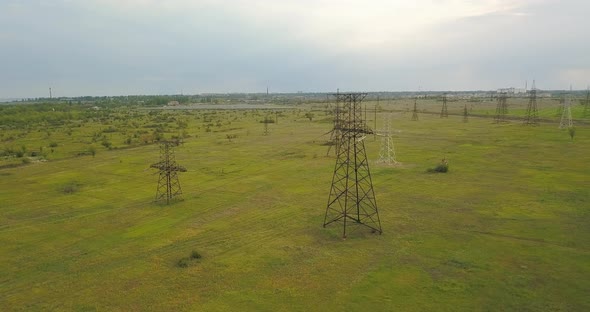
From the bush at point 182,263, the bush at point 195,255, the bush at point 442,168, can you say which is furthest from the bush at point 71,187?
the bush at point 442,168

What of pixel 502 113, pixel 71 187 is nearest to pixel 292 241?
pixel 71 187

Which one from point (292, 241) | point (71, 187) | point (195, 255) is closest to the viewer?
point (195, 255)

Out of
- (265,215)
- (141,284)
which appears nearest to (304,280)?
(141,284)

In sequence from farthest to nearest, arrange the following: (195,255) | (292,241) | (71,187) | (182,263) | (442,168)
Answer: (442,168) < (71,187) < (292,241) < (195,255) < (182,263)

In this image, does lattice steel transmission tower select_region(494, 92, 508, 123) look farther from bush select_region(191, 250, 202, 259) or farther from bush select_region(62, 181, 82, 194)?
bush select_region(191, 250, 202, 259)

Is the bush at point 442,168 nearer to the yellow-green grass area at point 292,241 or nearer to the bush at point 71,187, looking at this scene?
the yellow-green grass area at point 292,241

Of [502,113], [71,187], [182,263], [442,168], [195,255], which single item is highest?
[502,113]

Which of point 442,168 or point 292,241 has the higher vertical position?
point 442,168

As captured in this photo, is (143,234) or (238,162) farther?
(238,162)

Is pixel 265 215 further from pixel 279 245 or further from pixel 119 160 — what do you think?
pixel 119 160

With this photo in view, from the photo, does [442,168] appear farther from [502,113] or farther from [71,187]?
[502,113]
